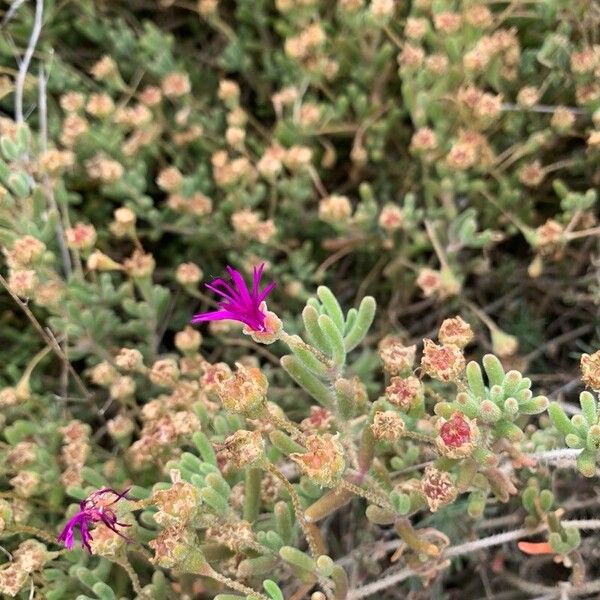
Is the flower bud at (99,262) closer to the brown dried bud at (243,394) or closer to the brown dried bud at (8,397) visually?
the brown dried bud at (8,397)

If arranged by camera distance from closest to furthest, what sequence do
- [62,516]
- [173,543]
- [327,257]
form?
[173,543] → [62,516] → [327,257]

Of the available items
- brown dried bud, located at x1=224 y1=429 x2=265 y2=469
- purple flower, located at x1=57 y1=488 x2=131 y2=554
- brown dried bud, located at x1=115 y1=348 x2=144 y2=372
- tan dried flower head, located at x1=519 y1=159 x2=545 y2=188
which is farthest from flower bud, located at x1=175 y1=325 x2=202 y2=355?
tan dried flower head, located at x1=519 y1=159 x2=545 y2=188

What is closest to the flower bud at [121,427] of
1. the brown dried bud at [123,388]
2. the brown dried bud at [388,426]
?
the brown dried bud at [123,388]

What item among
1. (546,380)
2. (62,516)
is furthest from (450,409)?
(62,516)

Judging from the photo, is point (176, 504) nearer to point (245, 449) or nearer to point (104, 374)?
point (245, 449)

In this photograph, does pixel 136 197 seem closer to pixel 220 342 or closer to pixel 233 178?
pixel 233 178

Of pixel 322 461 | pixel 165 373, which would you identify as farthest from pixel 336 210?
pixel 322 461
